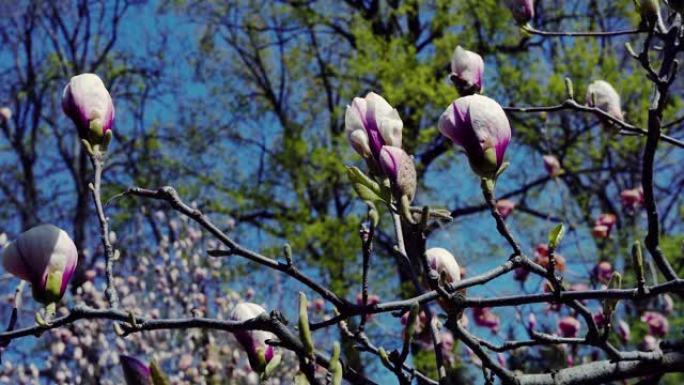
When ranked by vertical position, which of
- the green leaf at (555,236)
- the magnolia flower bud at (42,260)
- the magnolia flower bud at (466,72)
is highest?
the magnolia flower bud at (466,72)

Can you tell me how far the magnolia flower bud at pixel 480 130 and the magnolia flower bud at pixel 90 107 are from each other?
0.42 meters

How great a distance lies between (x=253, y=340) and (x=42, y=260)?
0.24 meters

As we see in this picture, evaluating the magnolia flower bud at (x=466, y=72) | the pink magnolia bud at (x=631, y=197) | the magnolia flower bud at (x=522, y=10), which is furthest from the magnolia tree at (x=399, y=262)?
the pink magnolia bud at (x=631, y=197)

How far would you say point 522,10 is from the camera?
162 centimetres

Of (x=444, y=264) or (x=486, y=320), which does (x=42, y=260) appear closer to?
(x=444, y=264)

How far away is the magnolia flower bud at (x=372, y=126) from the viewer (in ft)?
3.19

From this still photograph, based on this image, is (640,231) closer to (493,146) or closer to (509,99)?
(509,99)

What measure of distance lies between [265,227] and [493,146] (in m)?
9.65

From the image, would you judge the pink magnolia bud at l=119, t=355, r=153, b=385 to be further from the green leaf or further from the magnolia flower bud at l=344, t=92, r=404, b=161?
the green leaf

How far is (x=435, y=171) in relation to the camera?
34.1 feet

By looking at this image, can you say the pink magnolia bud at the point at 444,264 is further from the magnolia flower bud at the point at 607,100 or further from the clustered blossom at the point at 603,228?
the clustered blossom at the point at 603,228

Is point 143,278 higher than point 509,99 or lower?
lower

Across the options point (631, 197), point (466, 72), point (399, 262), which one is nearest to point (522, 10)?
point (466, 72)

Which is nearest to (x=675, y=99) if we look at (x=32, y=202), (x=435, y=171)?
(x=435, y=171)
